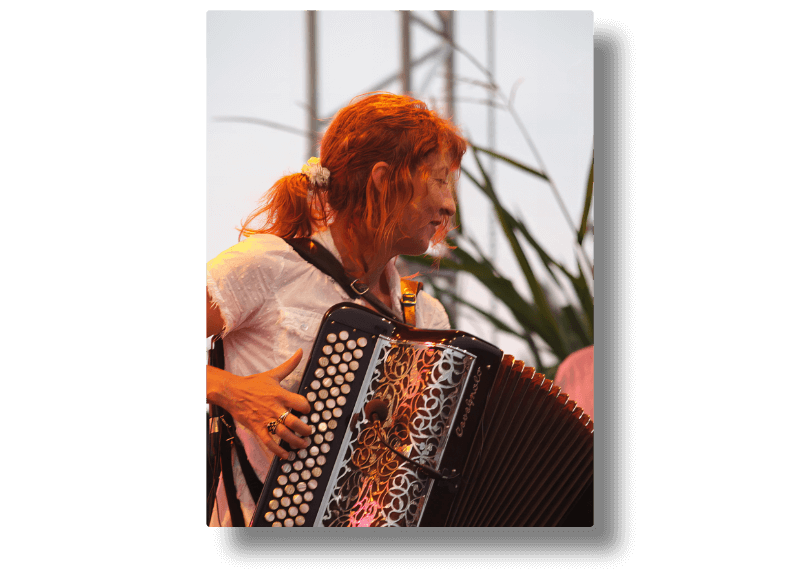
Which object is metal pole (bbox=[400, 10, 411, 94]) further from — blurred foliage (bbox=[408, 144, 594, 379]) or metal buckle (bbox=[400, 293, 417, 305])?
metal buckle (bbox=[400, 293, 417, 305])

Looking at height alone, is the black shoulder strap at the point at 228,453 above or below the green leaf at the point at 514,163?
below

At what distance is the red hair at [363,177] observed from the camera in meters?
2.09

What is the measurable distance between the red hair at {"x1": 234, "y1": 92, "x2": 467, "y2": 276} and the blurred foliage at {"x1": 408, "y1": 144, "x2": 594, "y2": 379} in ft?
0.71

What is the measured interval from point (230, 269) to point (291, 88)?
63cm

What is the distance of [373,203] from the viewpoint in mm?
2098

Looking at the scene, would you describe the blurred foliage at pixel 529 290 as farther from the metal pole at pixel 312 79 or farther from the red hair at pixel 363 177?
the metal pole at pixel 312 79

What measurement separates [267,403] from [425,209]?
721 mm

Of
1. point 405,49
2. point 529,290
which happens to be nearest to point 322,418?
point 529,290

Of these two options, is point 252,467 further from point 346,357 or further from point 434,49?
point 434,49

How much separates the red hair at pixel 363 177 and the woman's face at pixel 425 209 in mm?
19

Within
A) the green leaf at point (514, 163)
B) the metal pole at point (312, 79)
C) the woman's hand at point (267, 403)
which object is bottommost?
the woman's hand at point (267, 403)

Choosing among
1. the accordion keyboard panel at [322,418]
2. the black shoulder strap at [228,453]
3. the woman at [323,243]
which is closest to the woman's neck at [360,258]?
the woman at [323,243]

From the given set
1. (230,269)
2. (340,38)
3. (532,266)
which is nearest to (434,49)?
(340,38)

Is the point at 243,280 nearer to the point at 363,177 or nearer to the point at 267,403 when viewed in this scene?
the point at 267,403
